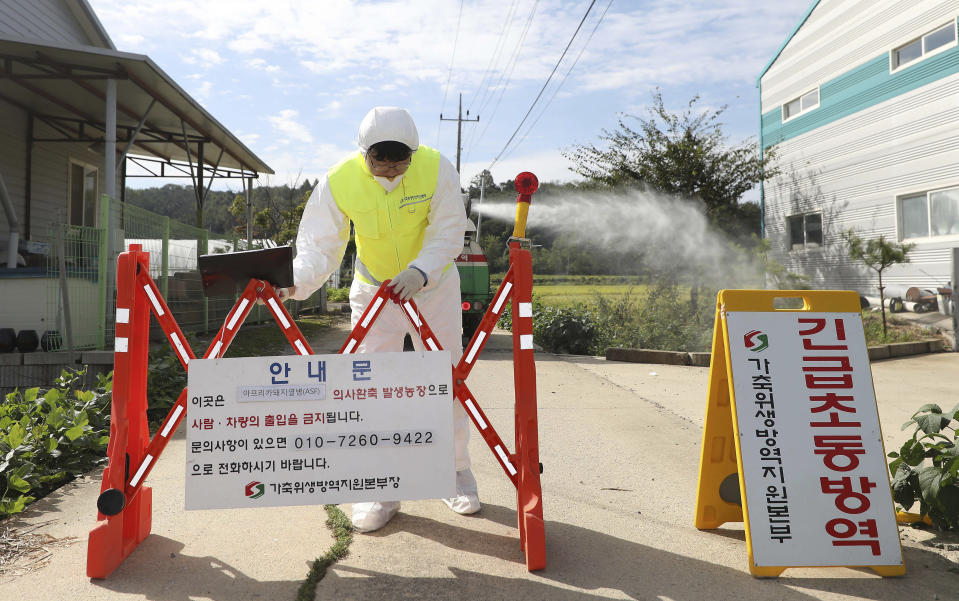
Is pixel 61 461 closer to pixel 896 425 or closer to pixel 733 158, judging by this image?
pixel 896 425

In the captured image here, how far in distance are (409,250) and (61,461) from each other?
2.73 metres

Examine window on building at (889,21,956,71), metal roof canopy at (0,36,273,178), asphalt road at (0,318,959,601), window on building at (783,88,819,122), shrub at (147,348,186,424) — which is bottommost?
asphalt road at (0,318,959,601)

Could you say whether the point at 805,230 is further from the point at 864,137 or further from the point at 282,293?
the point at 282,293

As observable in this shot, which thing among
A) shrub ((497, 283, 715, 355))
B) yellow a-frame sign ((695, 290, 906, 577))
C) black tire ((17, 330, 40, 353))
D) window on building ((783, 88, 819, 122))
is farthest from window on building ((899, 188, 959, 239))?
black tire ((17, 330, 40, 353))

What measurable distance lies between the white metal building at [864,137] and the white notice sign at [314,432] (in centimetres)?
1457

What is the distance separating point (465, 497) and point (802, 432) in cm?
166

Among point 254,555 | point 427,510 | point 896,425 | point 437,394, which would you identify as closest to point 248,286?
point 437,394

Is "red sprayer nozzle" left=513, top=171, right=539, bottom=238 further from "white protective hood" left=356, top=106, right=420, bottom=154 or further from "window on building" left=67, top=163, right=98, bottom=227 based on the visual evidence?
"window on building" left=67, top=163, right=98, bottom=227

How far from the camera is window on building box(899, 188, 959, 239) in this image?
44.7 ft

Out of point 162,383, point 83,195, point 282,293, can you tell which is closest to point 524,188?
point 282,293

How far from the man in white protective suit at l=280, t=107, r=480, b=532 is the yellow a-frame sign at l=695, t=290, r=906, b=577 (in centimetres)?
130

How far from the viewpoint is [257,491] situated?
266cm

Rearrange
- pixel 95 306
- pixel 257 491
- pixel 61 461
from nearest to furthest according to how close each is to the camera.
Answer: pixel 257 491 < pixel 61 461 < pixel 95 306

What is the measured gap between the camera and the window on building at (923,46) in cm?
1355
